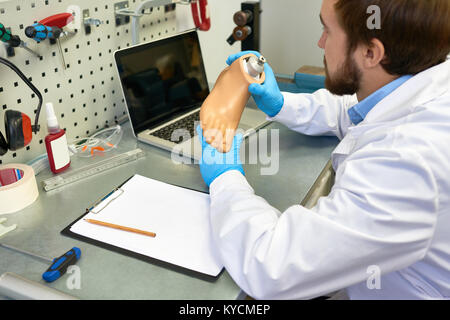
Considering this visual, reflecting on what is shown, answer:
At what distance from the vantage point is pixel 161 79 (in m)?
1.22

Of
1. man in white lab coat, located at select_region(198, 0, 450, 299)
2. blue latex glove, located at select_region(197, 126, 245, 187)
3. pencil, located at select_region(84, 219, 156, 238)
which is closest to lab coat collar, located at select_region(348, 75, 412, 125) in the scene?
man in white lab coat, located at select_region(198, 0, 450, 299)

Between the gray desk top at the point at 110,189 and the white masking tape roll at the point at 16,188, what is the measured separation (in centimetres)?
2

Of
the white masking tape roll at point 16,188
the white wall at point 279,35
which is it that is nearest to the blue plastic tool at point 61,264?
the white masking tape roll at point 16,188

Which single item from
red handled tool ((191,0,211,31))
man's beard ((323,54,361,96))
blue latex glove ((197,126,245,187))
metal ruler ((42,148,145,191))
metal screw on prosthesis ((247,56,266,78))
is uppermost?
red handled tool ((191,0,211,31))

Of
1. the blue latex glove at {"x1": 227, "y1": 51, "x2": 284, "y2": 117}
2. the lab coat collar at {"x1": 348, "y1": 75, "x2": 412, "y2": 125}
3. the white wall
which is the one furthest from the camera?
the white wall

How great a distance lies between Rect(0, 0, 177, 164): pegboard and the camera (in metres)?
0.91

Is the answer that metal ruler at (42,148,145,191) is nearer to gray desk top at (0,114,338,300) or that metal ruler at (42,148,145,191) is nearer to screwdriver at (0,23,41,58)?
gray desk top at (0,114,338,300)

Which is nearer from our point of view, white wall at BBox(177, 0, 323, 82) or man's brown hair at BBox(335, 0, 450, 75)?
man's brown hair at BBox(335, 0, 450, 75)

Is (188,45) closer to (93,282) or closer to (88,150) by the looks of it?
(88,150)

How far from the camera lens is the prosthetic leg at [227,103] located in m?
0.86

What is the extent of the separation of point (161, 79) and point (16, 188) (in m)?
0.56

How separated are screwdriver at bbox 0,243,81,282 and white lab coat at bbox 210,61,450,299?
0.82ft

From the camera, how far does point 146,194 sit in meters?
0.88
